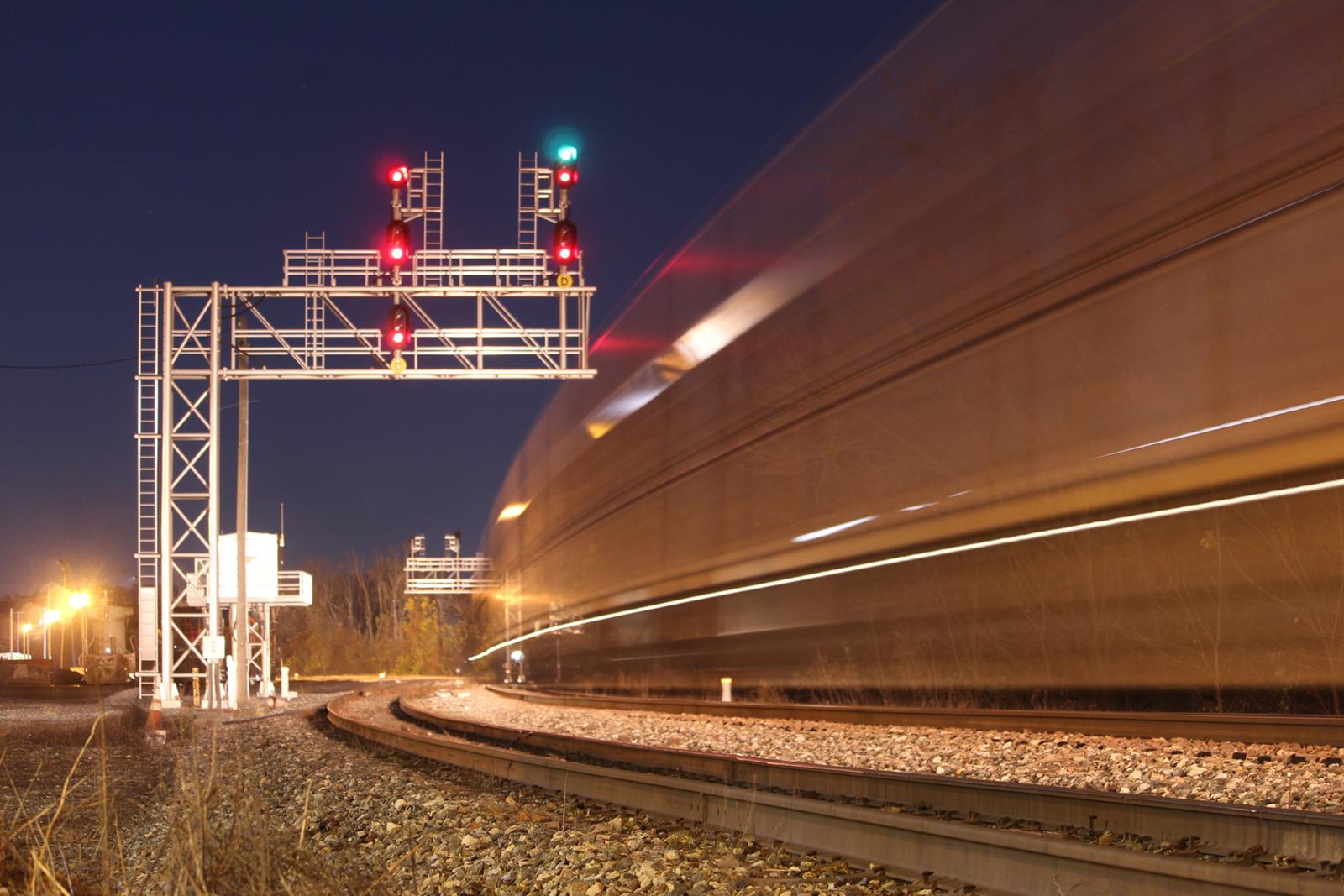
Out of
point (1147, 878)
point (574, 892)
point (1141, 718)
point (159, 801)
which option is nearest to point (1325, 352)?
point (1141, 718)

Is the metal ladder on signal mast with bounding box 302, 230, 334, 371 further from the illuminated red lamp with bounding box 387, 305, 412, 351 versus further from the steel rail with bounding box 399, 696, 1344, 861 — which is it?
the steel rail with bounding box 399, 696, 1344, 861

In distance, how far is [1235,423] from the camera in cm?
816

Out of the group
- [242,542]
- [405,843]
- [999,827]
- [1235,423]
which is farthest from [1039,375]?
[242,542]

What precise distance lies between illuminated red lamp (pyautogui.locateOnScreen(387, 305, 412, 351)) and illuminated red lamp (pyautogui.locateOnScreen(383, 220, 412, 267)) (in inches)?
32.1

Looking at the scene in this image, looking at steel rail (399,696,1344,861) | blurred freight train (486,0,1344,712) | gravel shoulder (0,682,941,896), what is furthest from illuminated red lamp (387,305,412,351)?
steel rail (399,696,1344,861)

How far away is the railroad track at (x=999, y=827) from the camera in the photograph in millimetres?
4402

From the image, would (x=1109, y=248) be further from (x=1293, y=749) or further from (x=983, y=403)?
(x=1293, y=749)

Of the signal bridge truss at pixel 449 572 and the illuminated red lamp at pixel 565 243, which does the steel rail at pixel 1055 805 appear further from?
the signal bridge truss at pixel 449 572

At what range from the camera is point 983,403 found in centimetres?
1012

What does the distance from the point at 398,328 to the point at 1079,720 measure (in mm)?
14143

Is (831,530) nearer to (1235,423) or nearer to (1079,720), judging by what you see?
(1079,720)

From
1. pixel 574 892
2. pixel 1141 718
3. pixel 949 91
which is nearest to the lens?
pixel 574 892

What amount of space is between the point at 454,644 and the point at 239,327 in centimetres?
3278

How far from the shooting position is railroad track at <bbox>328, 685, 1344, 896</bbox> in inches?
A: 173
